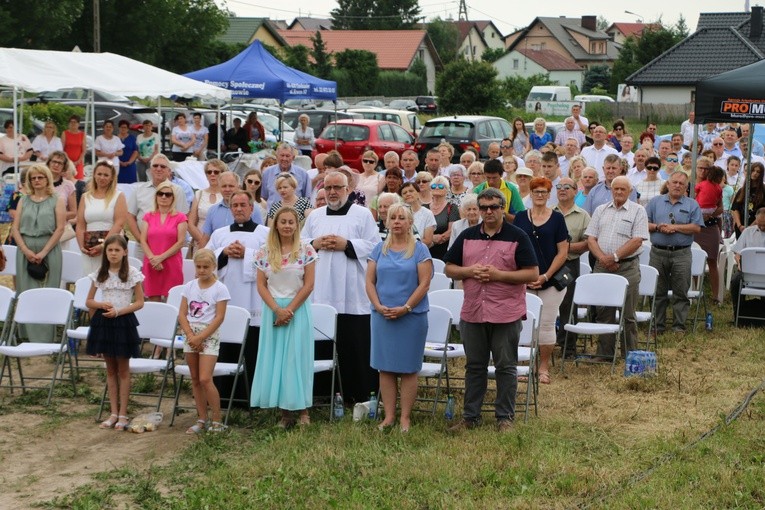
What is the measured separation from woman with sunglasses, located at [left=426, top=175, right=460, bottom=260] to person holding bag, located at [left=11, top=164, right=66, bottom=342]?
3561 mm

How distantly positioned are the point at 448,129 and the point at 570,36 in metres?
99.8

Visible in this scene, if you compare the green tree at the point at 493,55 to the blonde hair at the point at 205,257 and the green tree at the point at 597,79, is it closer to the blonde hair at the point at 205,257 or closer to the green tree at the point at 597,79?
the green tree at the point at 597,79

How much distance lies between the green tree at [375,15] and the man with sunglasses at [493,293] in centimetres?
9338

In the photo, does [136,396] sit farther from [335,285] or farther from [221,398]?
[335,285]

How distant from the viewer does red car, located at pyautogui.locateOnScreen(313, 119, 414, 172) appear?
24531mm

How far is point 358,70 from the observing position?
2405 inches

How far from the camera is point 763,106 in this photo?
39.2 feet

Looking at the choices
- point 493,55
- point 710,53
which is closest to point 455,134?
point 710,53

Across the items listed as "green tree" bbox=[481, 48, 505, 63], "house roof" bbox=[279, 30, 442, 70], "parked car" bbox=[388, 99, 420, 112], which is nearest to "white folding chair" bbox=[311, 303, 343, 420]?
"parked car" bbox=[388, 99, 420, 112]

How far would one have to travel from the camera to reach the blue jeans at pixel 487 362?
805cm

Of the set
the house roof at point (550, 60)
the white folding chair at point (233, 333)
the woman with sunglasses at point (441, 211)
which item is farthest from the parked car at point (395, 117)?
the house roof at point (550, 60)

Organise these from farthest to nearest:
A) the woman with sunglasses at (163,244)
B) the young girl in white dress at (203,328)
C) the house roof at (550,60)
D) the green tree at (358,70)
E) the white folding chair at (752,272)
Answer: the house roof at (550,60) → the green tree at (358,70) → the white folding chair at (752,272) → the woman with sunglasses at (163,244) → the young girl in white dress at (203,328)

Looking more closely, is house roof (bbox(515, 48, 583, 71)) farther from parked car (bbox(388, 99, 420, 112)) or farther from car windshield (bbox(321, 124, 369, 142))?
car windshield (bbox(321, 124, 369, 142))

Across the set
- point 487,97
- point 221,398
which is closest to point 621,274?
point 221,398
